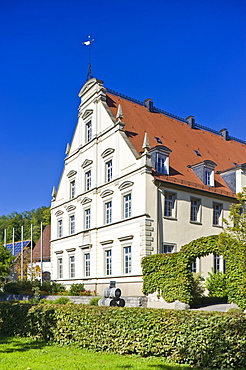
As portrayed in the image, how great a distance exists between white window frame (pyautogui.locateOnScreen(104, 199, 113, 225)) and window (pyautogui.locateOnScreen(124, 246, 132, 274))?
317 centimetres

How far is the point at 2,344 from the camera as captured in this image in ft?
41.8

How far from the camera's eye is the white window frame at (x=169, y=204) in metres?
27.9

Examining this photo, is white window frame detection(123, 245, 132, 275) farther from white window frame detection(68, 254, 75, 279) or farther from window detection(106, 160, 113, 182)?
white window frame detection(68, 254, 75, 279)

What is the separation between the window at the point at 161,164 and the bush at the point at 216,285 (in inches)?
314

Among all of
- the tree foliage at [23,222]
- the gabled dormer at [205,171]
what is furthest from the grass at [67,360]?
the tree foliage at [23,222]

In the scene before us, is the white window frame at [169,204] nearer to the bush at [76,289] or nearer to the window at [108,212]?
the window at [108,212]

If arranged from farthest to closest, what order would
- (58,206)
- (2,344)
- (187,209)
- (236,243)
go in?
1. (58,206)
2. (187,209)
3. (236,243)
4. (2,344)

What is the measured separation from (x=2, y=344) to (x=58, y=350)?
2.34 m

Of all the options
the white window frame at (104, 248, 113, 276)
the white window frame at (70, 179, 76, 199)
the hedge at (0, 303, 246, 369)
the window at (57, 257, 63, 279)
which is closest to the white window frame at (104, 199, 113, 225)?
the white window frame at (104, 248, 113, 276)

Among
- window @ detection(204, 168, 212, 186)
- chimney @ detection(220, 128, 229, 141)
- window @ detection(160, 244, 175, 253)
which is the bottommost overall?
window @ detection(160, 244, 175, 253)

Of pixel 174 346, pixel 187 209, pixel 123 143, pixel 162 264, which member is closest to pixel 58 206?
pixel 123 143

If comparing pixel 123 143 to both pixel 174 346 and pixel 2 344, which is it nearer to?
pixel 2 344

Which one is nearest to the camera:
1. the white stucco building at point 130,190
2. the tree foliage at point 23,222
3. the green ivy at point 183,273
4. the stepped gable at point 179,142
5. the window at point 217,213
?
the green ivy at point 183,273

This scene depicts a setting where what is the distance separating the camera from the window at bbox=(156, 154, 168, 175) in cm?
2829
